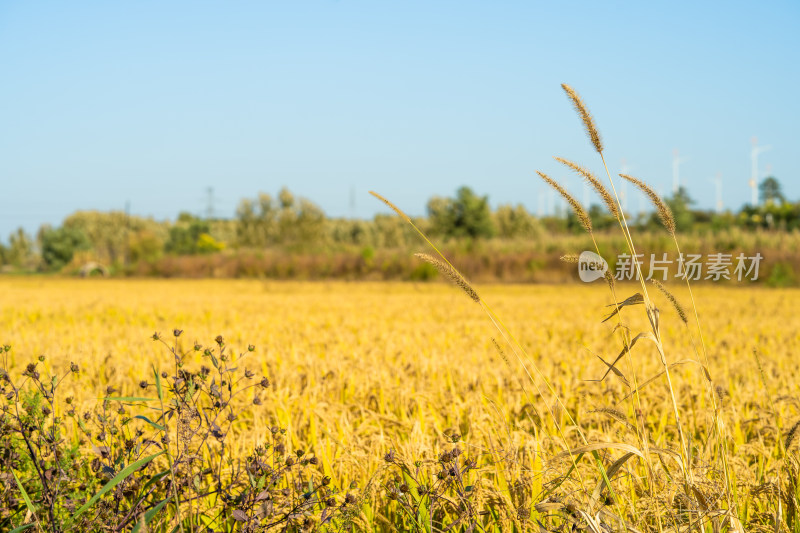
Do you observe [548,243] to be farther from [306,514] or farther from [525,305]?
[306,514]

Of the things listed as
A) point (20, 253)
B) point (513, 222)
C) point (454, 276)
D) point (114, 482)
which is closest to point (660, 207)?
point (454, 276)

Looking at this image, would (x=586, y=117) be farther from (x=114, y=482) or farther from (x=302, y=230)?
(x=302, y=230)

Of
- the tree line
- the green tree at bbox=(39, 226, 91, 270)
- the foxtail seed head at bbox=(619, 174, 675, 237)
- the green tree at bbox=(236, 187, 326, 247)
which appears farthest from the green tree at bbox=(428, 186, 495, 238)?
the foxtail seed head at bbox=(619, 174, 675, 237)

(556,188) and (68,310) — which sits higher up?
(556,188)

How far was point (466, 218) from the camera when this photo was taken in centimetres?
3550

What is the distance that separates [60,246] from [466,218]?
29.8 m

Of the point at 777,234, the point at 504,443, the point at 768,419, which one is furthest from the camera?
the point at 777,234

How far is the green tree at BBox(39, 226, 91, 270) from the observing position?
43.8 metres

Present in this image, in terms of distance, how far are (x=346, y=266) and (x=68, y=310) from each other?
1358 centimetres

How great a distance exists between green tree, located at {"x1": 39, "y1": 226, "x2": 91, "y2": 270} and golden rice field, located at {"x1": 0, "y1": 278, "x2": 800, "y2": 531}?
41270 mm

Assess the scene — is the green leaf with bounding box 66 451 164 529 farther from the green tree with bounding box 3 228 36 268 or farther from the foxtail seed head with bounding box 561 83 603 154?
the green tree with bounding box 3 228 36 268

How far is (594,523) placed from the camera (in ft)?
3.97

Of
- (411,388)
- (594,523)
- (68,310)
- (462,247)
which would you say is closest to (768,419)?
(411,388)

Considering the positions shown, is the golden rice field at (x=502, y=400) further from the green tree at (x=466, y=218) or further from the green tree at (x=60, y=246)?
the green tree at (x=60, y=246)
